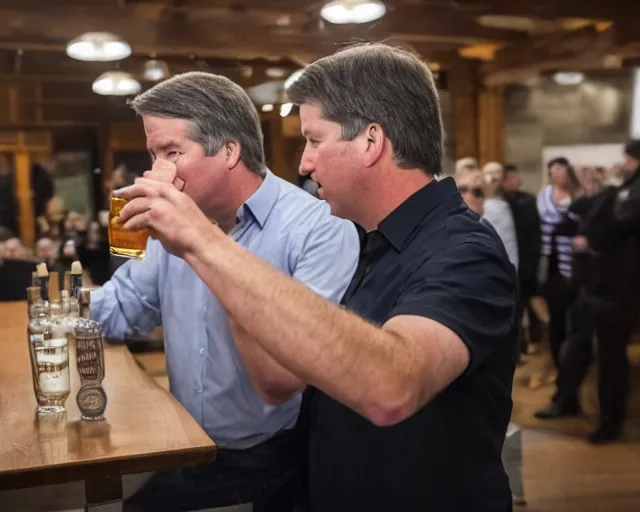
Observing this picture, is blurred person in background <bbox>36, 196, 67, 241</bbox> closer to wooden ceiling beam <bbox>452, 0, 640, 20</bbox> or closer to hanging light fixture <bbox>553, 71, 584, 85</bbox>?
wooden ceiling beam <bbox>452, 0, 640, 20</bbox>

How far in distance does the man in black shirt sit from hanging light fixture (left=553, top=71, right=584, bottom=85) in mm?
3658

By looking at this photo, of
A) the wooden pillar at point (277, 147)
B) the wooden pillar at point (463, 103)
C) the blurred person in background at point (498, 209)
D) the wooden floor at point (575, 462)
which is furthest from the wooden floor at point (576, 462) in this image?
the wooden pillar at point (277, 147)

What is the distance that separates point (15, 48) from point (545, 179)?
9.60 ft

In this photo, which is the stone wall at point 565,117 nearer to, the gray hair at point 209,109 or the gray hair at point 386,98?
the gray hair at point 209,109

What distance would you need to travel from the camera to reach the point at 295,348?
0.75m

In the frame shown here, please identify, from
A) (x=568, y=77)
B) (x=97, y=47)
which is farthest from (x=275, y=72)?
(x=568, y=77)

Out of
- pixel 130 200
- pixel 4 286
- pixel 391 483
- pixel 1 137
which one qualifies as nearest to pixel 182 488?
pixel 391 483

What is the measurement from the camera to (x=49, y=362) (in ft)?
4.42

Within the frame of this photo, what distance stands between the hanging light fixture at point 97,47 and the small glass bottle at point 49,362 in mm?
2038

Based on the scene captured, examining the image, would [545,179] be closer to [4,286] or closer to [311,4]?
[311,4]

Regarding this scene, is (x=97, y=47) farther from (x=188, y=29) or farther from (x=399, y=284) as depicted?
(x=399, y=284)

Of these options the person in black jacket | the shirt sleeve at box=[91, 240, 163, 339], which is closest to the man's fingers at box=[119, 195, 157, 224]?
the shirt sleeve at box=[91, 240, 163, 339]

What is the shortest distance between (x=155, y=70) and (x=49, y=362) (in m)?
1.94

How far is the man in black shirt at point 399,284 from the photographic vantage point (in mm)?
→ 808
